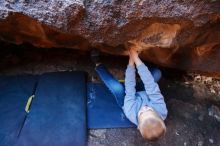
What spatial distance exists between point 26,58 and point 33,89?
1.10ft

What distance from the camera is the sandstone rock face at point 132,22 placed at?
1346 millimetres

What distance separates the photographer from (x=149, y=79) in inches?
69.8

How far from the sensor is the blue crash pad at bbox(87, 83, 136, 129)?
186cm

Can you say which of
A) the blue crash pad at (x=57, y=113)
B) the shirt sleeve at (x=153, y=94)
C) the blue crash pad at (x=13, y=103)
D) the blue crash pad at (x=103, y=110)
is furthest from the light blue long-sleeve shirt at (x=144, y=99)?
the blue crash pad at (x=13, y=103)

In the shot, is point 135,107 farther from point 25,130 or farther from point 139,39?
point 25,130

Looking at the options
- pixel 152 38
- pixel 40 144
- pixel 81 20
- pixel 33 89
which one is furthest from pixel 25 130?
pixel 152 38

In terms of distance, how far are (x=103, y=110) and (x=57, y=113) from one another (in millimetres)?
310

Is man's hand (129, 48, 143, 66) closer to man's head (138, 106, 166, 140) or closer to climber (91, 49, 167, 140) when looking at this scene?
climber (91, 49, 167, 140)

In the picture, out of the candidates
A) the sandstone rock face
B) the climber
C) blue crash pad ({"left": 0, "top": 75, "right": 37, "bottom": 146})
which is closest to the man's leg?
the climber

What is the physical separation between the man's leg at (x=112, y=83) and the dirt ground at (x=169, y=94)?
12cm

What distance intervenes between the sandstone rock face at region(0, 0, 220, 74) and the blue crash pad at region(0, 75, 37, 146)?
1.39 ft

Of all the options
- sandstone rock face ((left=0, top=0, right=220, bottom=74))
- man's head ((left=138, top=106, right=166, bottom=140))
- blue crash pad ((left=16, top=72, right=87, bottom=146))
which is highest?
sandstone rock face ((left=0, top=0, right=220, bottom=74))

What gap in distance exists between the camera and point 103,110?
76.5 inches

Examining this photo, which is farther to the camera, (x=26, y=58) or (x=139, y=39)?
(x=26, y=58)
